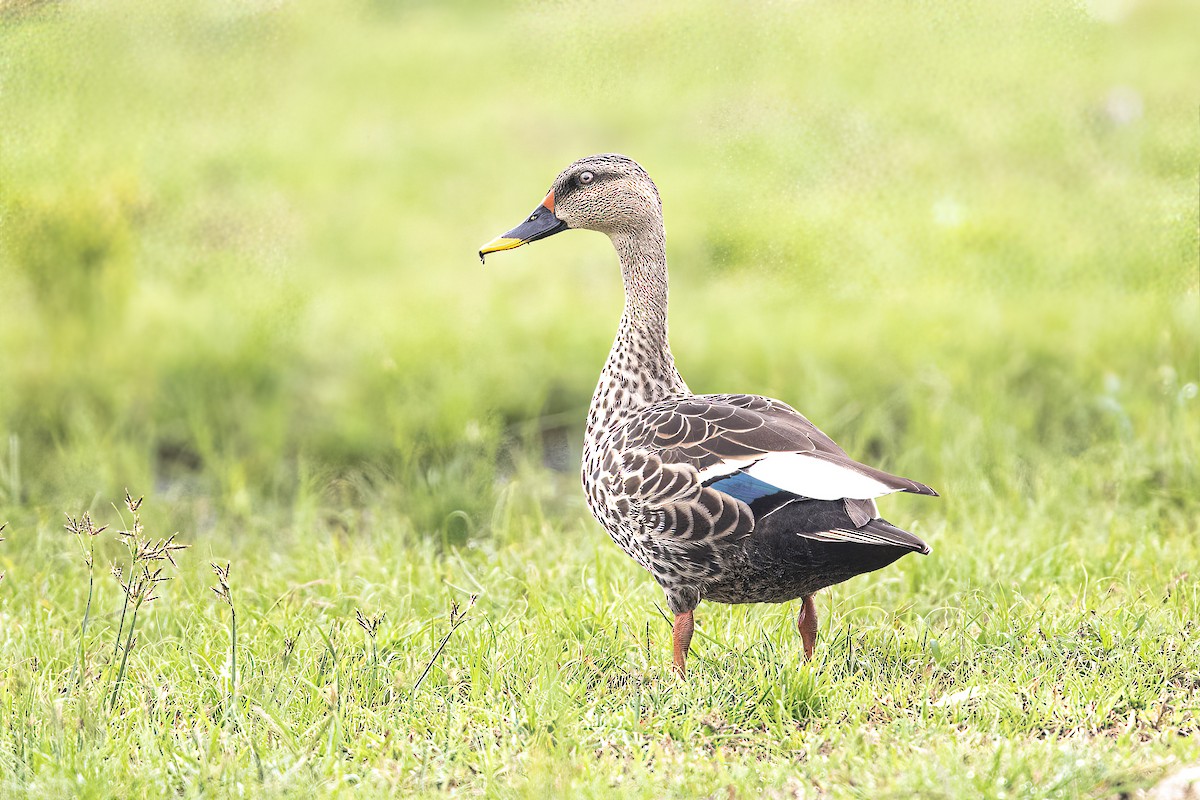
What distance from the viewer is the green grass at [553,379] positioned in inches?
131

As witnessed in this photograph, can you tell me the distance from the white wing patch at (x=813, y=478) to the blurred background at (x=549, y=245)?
159 cm

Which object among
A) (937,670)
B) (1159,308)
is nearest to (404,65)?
(1159,308)

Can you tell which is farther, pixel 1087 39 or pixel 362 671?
pixel 1087 39

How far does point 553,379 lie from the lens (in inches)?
249

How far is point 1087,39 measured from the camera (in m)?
6.38

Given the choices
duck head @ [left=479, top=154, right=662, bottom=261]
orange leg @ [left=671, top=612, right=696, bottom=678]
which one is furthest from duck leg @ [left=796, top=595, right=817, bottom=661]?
duck head @ [left=479, top=154, right=662, bottom=261]

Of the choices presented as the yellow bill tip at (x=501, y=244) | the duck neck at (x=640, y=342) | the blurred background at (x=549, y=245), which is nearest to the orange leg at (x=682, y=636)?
the duck neck at (x=640, y=342)

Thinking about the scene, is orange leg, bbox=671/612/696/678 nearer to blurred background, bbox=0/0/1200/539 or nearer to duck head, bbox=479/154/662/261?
duck head, bbox=479/154/662/261

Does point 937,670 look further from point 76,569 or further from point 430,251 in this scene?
point 430,251

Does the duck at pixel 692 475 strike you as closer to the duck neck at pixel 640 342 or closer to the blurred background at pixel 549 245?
the duck neck at pixel 640 342

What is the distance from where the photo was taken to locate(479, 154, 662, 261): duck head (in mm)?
3920

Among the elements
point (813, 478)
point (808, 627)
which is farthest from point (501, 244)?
point (808, 627)

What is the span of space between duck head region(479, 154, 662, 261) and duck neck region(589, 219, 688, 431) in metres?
0.06

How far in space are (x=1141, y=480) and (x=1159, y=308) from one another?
1.43m
